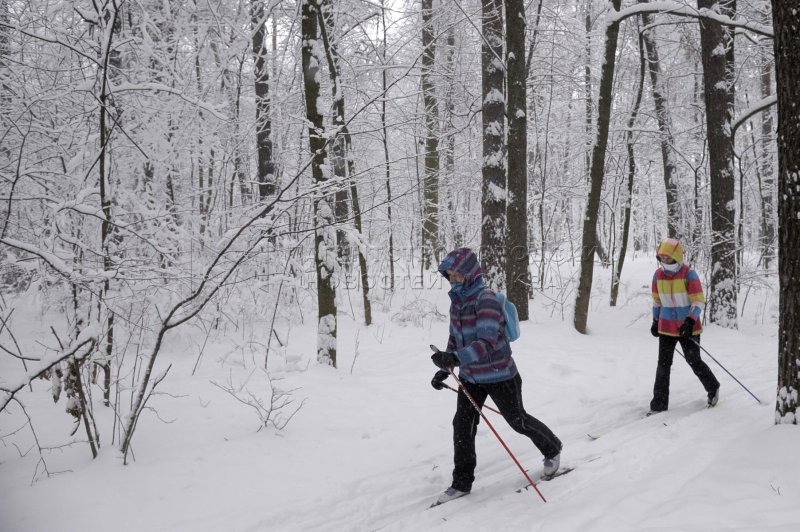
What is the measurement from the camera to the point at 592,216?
350 inches

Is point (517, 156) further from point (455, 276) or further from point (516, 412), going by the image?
point (516, 412)

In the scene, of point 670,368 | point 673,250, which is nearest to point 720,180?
point 673,250

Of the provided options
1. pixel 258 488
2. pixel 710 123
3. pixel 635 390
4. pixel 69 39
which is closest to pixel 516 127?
pixel 710 123

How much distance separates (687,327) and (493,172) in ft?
14.4

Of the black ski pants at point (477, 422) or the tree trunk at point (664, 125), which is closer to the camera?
the black ski pants at point (477, 422)

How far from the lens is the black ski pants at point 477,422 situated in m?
3.84

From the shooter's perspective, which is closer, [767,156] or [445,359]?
[445,359]

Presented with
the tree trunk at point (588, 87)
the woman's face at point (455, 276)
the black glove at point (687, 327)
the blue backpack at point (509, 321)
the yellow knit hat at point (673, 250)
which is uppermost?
the tree trunk at point (588, 87)

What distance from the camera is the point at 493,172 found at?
343 inches

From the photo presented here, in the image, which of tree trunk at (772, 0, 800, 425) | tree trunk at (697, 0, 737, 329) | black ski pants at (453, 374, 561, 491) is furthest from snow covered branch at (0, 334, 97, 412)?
tree trunk at (697, 0, 737, 329)

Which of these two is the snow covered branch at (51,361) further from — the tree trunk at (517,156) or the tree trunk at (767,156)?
the tree trunk at (767,156)

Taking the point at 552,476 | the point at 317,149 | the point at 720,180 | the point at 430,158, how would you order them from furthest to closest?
the point at 430,158, the point at 720,180, the point at 317,149, the point at 552,476

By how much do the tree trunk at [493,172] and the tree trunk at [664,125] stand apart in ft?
17.0

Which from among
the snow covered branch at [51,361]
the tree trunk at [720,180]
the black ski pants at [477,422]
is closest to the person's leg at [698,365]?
the black ski pants at [477,422]
